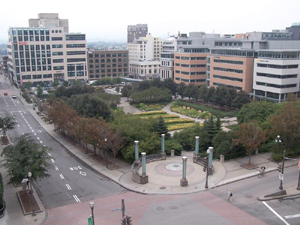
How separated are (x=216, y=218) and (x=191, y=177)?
30.0 ft

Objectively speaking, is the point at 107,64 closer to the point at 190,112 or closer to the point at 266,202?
the point at 190,112

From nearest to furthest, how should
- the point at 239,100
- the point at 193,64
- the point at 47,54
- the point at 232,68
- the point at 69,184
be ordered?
1. the point at 69,184
2. the point at 239,100
3. the point at 232,68
4. the point at 193,64
5. the point at 47,54

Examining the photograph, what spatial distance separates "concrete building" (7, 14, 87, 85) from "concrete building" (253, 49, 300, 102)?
7593cm

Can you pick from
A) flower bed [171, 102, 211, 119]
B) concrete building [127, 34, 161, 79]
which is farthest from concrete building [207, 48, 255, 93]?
concrete building [127, 34, 161, 79]

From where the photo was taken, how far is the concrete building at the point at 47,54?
119812 millimetres

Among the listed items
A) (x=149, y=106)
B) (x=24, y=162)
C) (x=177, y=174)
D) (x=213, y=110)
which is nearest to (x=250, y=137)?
(x=177, y=174)

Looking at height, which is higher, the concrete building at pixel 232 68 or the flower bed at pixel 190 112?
the concrete building at pixel 232 68

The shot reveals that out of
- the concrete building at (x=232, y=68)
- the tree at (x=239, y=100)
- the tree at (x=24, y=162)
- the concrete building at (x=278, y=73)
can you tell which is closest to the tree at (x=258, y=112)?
the tree at (x=239, y=100)

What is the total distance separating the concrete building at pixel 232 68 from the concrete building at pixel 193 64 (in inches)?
237

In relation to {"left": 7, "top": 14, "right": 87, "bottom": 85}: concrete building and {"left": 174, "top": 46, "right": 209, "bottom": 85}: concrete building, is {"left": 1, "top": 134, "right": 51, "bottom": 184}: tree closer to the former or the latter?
{"left": 174, "top": 46, "right": 209, "bottom": 85}: concrete building

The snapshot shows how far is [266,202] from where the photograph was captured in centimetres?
2823

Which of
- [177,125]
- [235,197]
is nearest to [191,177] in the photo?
[235,197]

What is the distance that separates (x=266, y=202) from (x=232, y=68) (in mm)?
62100

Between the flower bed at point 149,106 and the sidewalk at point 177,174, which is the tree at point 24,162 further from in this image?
the flower bed at point 149,106
